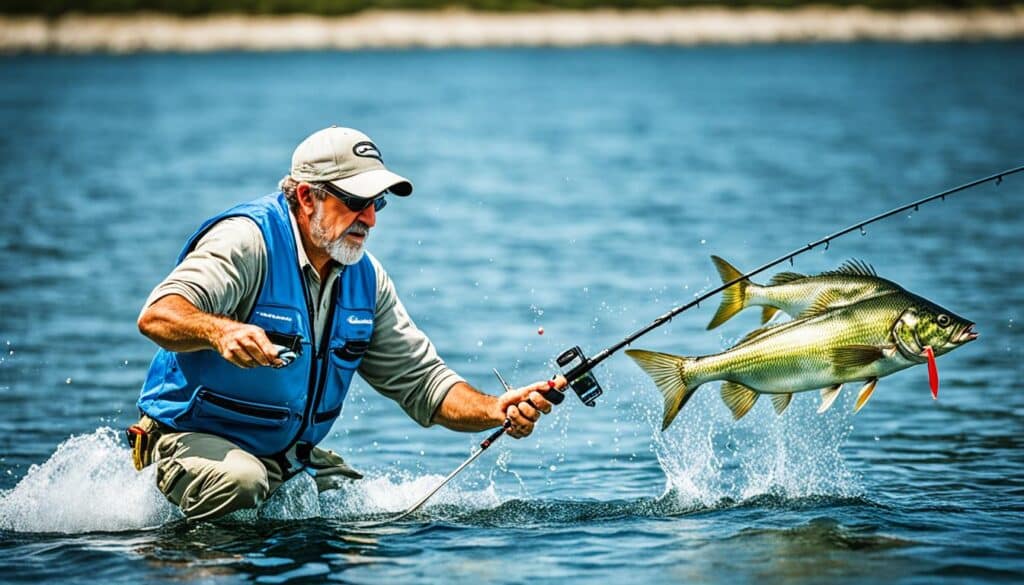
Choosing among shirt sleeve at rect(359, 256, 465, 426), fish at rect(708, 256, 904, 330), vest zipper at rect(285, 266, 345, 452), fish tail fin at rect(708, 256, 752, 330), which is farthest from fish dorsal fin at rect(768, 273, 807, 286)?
vest zipper at rect(285, 266, 345, 452)

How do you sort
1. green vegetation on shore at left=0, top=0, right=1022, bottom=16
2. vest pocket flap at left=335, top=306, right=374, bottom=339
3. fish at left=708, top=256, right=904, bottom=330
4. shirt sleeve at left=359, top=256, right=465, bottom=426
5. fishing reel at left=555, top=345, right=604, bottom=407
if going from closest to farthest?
fishing reel at left=555, top=345, right=604, bottom=407 < vest pocket flap at left=335, top=306, right=374, bottom=339 < fish at left=708, top=256, right=904, bottom=330 < shirt sleeve at left=359, top=256, right=465, bottom=426 < green vegetation on shore at left=0, top=0, right=1022, bottom=16

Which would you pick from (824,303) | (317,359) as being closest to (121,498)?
(317,359)

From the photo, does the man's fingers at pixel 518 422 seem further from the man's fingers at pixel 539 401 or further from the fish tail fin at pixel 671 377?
the fish tail fin at pixel 671 377

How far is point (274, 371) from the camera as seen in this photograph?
25.0 ft

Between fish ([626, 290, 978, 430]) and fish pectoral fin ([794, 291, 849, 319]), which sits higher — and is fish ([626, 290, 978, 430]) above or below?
below

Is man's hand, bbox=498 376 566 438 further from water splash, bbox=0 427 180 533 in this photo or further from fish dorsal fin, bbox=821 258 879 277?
water splash, bbox=0 427 180 533

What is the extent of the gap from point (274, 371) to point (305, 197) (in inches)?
31.9

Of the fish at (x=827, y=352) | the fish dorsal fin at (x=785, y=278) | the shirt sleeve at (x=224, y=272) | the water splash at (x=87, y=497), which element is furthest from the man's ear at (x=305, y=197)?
the fish dorsal fin at (x=785, y=278)

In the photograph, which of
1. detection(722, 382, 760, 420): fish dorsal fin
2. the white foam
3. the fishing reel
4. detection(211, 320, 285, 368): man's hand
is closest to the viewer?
detection(211, 320, 285, 368): man's hand

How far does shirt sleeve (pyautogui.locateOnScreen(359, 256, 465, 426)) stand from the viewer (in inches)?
326

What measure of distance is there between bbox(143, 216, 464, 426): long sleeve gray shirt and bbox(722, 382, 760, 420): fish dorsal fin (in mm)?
1331

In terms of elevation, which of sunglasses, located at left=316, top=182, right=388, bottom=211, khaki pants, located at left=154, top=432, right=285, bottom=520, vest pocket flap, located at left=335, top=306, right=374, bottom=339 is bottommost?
khaki pants, located at left=154, top=432, right=285, bottom=520

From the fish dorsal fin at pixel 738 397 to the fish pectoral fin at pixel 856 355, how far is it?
52 cm

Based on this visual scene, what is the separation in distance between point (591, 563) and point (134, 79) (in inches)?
3629
